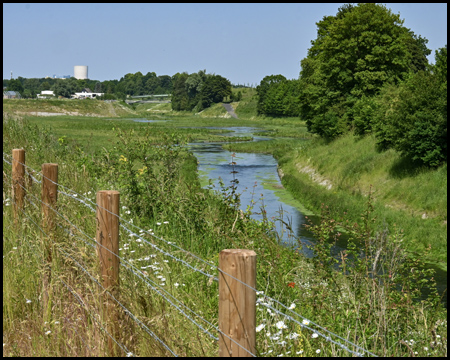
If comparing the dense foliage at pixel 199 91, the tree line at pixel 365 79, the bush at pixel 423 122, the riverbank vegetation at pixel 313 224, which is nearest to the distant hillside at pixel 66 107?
the dense foliage at pixel 199 91

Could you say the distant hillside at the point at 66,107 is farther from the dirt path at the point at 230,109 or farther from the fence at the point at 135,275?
the fence at the point at 135,275

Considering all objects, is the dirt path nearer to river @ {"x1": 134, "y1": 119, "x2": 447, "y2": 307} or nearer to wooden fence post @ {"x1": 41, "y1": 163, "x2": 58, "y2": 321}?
river @ {"x1": 134, "y1": 119, "x2": 447, "y2": 307}

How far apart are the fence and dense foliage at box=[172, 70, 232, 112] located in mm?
147395

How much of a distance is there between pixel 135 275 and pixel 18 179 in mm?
2879

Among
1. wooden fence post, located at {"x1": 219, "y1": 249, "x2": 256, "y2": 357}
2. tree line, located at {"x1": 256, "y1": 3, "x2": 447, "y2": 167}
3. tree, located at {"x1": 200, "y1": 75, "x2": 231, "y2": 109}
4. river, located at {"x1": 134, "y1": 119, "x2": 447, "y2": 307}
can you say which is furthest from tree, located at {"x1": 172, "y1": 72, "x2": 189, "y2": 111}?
wooden fence post, located at {"x1": 219, "y1": 249, "x2": 256, "y2": 357}

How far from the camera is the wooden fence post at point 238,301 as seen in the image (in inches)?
110

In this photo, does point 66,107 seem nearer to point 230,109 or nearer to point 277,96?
point 230,109

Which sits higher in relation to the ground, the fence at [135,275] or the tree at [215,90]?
the tree at [215,90]

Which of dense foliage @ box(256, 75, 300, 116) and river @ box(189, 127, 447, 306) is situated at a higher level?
dense foliage @ box(256, 75, 300, 116)

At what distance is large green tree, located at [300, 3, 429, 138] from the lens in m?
34.1

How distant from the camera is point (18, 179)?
665 cm

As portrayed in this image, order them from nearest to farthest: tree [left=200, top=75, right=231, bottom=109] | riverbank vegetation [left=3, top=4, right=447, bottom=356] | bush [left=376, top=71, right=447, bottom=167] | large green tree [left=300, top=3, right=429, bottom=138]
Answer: riverbank vegetation [left=3, top=4, right=447, bottom=356], bush [left=376, top=71, right=447, bottom=167], large green tree [left=300, top=3, right=429, bottom=138], tree [left=200, top=75, right=231, bottom=109]

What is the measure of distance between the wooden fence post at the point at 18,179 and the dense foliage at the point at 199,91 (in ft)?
480

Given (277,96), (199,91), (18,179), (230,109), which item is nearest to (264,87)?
(277,96)
